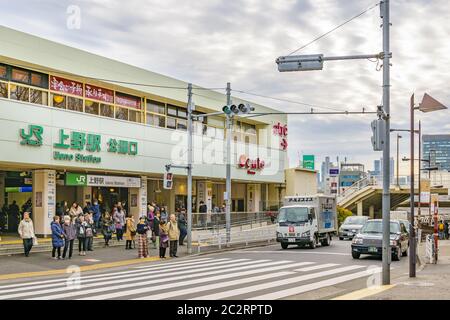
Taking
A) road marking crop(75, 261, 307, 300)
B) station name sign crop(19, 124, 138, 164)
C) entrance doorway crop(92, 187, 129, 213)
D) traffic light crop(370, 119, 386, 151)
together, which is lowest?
road marking crop(75, 261, 307, 300)

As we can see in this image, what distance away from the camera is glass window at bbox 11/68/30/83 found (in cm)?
2736

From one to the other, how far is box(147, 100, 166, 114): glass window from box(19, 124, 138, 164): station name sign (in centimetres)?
426

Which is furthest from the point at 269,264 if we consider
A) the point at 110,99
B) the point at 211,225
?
the point at 110,99

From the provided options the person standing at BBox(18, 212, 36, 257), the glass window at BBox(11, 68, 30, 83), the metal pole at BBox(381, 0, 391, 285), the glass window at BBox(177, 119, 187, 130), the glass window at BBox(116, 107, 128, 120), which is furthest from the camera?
the glass window at BBox(177, 119, 187, 130)

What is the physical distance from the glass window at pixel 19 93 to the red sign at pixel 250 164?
19341 mm

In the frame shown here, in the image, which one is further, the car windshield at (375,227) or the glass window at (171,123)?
the glass window at (171,123)

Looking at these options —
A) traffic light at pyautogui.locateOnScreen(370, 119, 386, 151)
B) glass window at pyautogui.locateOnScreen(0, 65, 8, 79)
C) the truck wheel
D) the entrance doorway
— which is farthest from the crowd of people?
traffic light at pyautogui.locateOnScreen(370, 119, 386, 151)

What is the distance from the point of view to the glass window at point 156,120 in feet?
119

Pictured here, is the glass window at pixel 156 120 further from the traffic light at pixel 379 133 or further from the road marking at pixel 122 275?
the traffic light at pixel 379 133

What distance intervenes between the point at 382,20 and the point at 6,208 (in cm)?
2301

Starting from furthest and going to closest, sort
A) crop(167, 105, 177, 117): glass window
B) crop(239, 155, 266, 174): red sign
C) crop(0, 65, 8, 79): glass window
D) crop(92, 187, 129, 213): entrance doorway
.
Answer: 1. crop(239, 155, 266, 174): red sign
2. crop(167, 105, 177, 117): glass window
3. crop(92, 187, 129, 213): entrance doorway
4. crop(0, 65, 8, 79): glass window

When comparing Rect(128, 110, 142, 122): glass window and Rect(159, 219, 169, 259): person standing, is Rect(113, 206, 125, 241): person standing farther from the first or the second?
Rect(128, 110, 142, 122): glass window

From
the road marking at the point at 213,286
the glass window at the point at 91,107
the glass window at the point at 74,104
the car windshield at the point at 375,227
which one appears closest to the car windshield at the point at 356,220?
the car windshield at the point at 375,227

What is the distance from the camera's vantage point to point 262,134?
49156 millimetres
